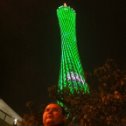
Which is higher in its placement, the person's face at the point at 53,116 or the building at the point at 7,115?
the person's face at the point at 53,116

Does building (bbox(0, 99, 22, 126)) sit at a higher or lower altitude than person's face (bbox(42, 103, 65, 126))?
lower

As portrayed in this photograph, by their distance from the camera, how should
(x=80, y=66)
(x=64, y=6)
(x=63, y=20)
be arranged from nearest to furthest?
(x=80, y=66)
(x=63, y=20)
(x=64, y=6)

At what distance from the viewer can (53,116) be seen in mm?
3910

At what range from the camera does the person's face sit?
150 inches

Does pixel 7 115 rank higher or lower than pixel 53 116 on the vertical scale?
lower

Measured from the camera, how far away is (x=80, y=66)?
95.7 ft

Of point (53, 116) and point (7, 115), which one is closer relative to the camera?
point (53, 116)

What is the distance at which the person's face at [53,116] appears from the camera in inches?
150

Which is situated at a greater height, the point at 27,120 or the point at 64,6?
the point at 64,6

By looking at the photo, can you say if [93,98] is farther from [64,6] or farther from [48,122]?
[64,6]

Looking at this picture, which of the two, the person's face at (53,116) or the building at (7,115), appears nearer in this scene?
the person's face at (53,116)

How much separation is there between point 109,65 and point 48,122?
5292mm

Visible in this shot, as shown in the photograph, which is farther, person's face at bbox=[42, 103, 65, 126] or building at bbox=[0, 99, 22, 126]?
building at bbox=[0, 99, 22, 126]

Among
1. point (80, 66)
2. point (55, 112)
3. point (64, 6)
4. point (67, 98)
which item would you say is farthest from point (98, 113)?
point (64, 6)
